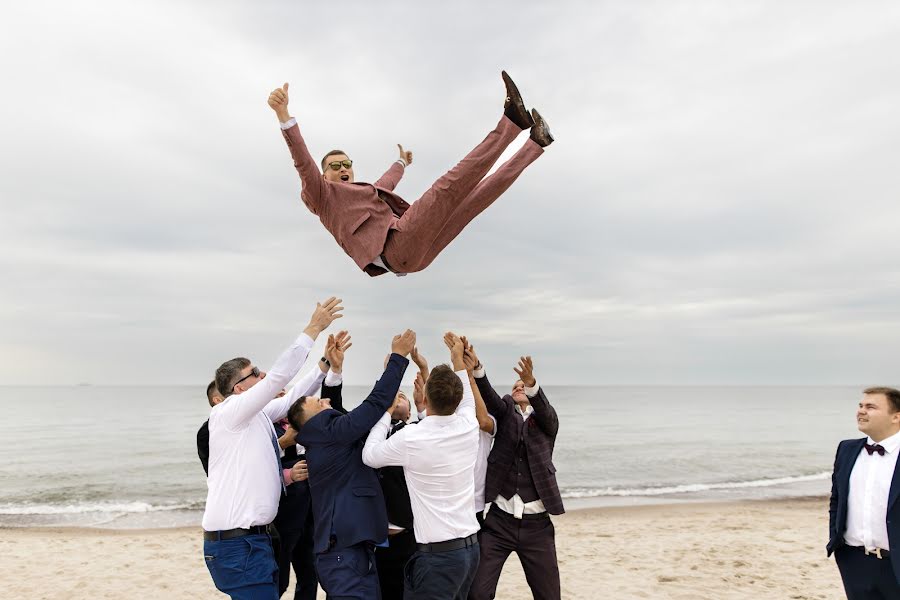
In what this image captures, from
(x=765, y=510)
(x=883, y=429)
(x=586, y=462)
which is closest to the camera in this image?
(x=883, y=429)

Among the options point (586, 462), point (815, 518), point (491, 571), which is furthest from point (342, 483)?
point (586, 462)

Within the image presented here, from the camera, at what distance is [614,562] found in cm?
952

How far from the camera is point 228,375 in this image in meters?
4.38

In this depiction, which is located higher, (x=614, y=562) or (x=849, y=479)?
(x=849, y=479)

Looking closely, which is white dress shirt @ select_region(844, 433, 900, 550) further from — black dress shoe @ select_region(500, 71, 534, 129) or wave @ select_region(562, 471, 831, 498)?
wave @ select_region(562, 471, 831, 498)

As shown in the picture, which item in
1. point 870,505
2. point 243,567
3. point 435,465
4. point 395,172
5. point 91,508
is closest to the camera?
point 243,567

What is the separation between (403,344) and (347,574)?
1.43 metres

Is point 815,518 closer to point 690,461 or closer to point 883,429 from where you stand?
point 883,429

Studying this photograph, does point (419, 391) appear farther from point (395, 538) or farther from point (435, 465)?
point (435, 465)

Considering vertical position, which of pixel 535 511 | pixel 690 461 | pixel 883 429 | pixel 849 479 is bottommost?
pixel 690 461

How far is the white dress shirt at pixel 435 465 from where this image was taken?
4.04 m

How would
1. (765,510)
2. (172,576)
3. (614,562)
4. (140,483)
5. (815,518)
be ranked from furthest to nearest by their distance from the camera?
(140,483) < (765,510) < (815,518) < (614,562) < (172,576)

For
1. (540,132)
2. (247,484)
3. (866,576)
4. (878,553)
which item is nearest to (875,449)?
(878,553)

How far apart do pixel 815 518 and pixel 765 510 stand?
1243 millimetres
